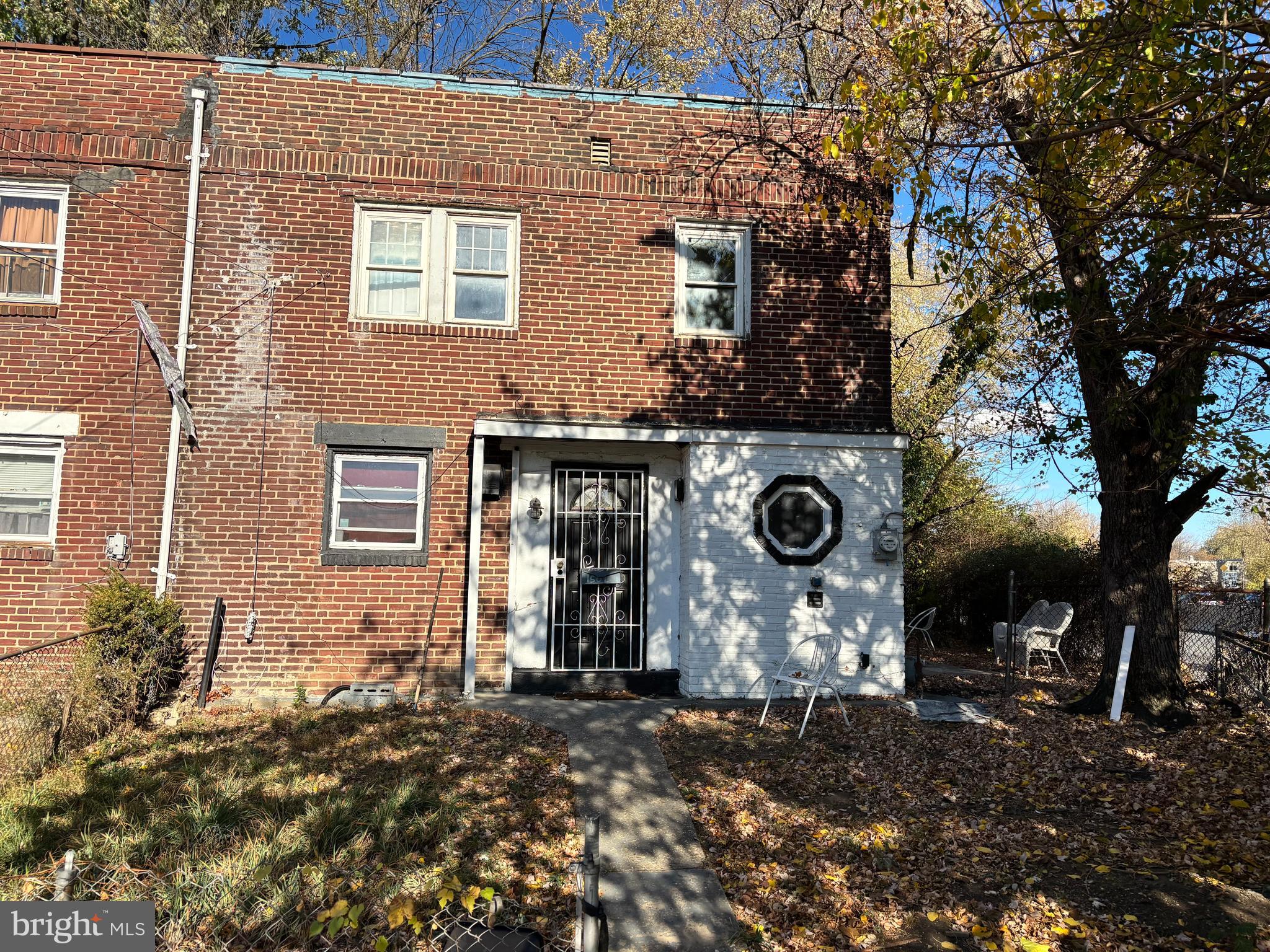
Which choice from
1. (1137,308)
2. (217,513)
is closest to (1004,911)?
(1137,308)

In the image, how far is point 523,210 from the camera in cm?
1039

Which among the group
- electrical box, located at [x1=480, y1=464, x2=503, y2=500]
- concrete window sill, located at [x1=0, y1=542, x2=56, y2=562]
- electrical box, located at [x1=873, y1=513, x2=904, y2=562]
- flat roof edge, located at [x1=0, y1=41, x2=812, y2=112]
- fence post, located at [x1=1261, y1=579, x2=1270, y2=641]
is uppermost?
flat roof edge, located at [x1=0, y1=41, x2=812, y2=112]

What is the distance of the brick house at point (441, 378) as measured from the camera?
960cm

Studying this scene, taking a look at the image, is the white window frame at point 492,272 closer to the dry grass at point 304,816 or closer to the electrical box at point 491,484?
the electrical box at point 491,484

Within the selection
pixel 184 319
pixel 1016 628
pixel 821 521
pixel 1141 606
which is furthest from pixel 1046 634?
pixel 184 319

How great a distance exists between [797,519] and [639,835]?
483 cm

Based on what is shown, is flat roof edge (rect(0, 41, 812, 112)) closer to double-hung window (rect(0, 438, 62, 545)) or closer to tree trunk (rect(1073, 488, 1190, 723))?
double-hung window (rect(0, 438, 62, 545))

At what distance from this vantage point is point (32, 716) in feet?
23.4

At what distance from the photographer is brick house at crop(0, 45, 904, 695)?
960cm

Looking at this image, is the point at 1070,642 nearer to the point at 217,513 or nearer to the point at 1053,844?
the point at 1053,844

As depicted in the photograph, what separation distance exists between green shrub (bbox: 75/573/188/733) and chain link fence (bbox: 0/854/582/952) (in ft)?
11.0

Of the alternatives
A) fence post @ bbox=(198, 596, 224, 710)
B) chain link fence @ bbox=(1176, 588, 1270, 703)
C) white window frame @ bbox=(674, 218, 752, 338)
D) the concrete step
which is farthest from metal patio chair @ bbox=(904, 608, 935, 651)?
fence post @ bbox=(198, 596, 224, 710)

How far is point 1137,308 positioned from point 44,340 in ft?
34.1

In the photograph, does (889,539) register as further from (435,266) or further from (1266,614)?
(435,266)
